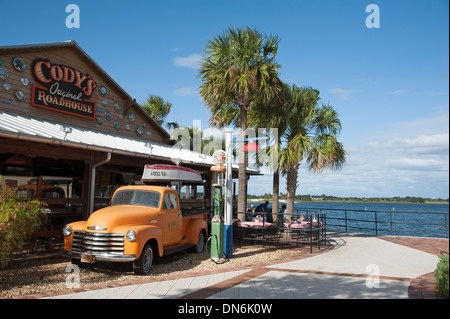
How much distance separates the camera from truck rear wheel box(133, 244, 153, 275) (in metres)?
7.34

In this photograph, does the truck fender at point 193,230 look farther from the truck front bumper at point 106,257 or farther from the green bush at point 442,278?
the green bush at point 442,278

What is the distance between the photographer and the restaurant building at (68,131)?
9.89 meters

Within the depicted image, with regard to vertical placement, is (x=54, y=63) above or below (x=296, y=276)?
above

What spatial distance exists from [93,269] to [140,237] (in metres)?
1.75

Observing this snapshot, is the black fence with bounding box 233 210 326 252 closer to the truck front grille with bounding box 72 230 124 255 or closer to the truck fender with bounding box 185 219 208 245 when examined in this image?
the truck fender with bounding box 185 219 208 245

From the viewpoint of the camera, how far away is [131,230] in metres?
7.20

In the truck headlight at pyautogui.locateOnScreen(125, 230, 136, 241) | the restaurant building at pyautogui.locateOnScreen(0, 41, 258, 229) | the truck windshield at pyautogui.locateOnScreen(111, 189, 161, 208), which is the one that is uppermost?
the restaurant building at pyautogui.locateOnScreen(0, 41, 258, 229)

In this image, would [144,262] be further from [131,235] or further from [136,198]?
[136,198]

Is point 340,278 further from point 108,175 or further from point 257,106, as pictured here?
point 108,175

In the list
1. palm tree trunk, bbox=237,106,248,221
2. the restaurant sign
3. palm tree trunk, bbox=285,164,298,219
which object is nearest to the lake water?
palm tree trunk, bbox=285,164,298,219

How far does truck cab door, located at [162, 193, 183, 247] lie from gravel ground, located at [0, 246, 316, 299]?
648mm

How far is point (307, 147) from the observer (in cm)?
1369
